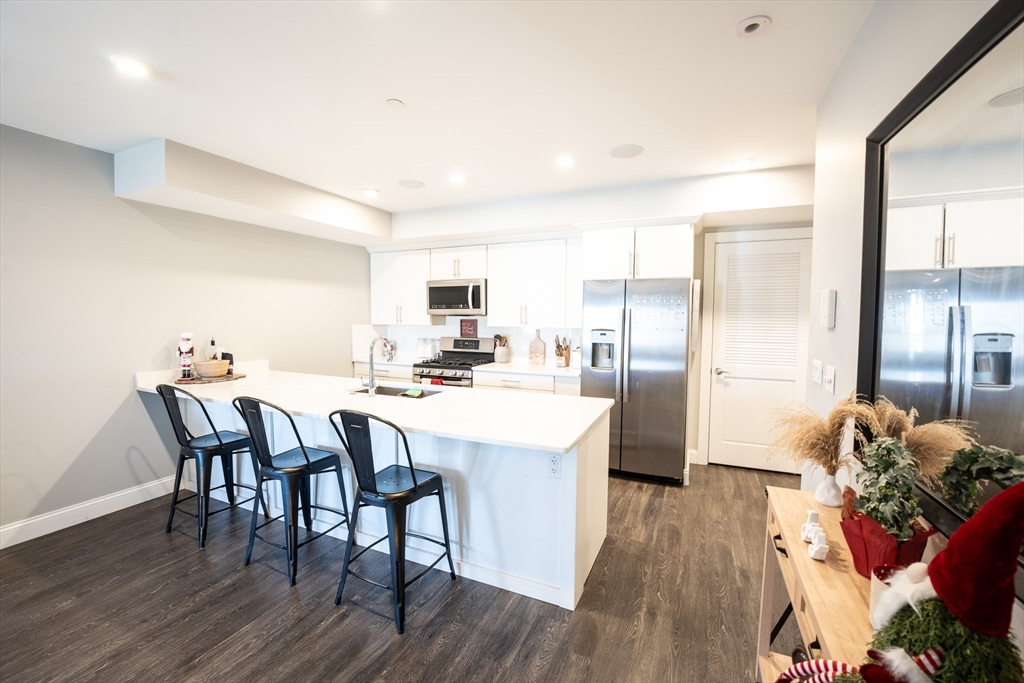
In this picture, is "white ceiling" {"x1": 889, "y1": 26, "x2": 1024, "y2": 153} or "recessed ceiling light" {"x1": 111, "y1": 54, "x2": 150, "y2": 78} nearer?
"white ceiling" {"x1": 889, "y1": 26, "x2": 1024, "y2": 153}

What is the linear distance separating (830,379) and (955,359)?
0.92m

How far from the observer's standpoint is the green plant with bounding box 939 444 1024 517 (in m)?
0.75

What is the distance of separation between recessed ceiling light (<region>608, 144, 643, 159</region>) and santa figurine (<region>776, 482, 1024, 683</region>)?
109 inches

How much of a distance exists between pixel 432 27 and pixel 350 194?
2.60 meters

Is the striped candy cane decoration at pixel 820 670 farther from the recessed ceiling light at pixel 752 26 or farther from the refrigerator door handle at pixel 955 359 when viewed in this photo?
the recessed ceiling light at pixel 752 26

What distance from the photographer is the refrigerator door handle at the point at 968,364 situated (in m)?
0.86

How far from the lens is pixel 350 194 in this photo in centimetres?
397

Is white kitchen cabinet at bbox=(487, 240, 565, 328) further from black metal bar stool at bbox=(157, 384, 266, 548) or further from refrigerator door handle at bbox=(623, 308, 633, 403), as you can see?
black metal bar stool at bbox=(157, 384, 266, 548)

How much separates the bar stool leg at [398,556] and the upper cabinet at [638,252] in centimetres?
266

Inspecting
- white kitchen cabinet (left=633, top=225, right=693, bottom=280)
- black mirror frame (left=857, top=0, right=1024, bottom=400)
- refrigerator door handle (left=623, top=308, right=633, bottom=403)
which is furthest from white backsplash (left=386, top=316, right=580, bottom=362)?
black mirror frame (left=857, top=0, right=1024, bottom=400)

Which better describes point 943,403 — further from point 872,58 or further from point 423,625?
point 423,625

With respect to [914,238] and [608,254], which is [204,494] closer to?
[608,254]

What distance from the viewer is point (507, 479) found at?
7.00ft

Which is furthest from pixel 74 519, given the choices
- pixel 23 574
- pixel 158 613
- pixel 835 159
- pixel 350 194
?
pixel 835 159
